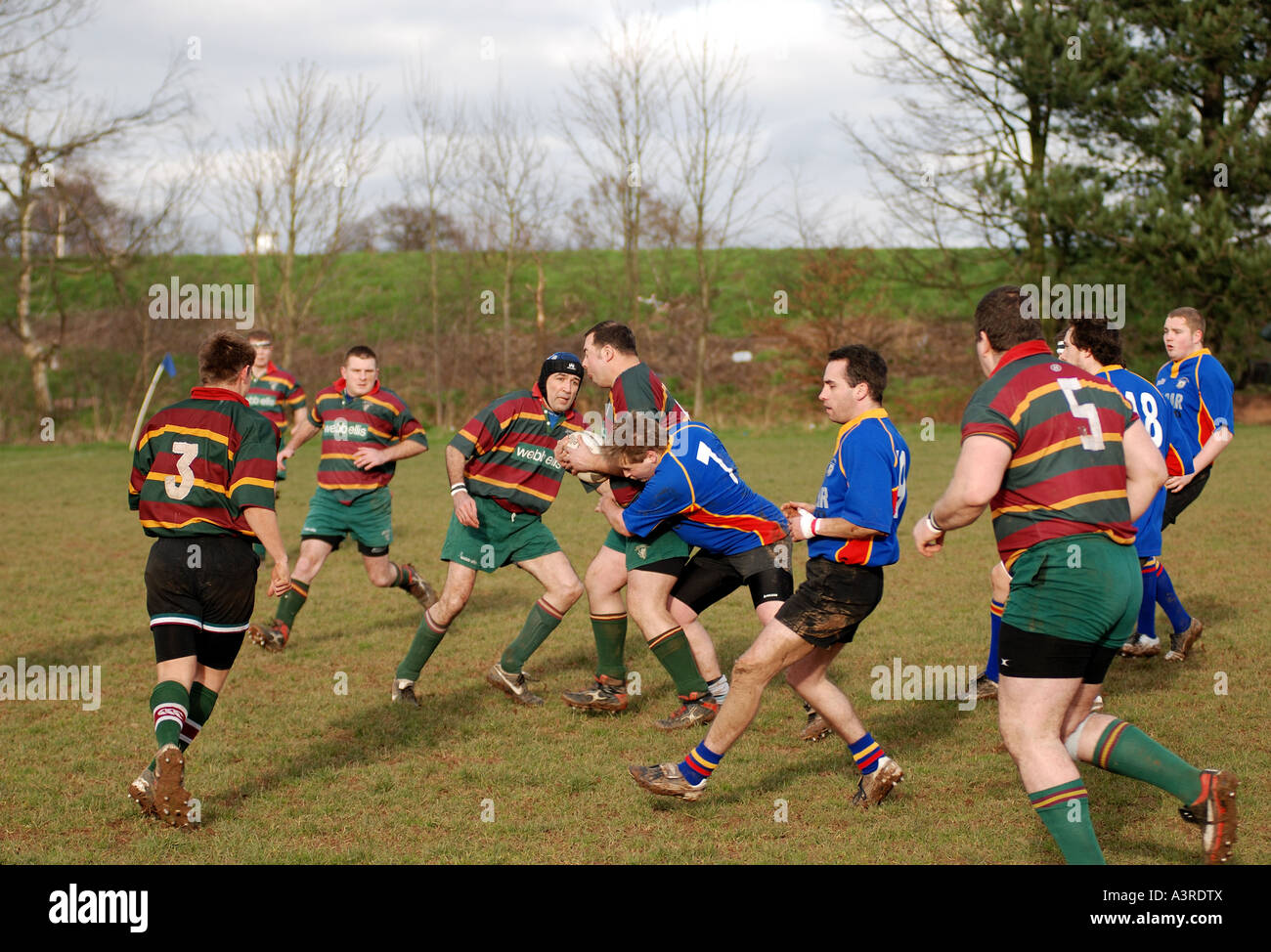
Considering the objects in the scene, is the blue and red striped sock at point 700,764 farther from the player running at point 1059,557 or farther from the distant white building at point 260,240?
the distant white building at point 260,240

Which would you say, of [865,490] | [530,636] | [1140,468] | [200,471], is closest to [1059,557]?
[1140,468]

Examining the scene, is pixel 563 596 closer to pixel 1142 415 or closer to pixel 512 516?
pixel 512 516

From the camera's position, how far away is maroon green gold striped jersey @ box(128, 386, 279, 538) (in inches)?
171

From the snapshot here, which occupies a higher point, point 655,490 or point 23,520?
point 655,490

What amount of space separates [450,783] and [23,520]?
10645mm

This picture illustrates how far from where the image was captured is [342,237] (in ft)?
88.7

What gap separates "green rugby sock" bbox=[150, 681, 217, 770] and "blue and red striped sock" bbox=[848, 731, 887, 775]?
8.98 ft

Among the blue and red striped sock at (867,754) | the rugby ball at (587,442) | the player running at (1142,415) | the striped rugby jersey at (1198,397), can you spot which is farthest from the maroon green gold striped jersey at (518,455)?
the striped rugby jersey at (1198,397)

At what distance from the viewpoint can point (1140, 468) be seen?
354 cm

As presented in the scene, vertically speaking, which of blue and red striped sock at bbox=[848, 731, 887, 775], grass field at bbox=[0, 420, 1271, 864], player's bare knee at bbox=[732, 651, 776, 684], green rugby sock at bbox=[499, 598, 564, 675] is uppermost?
player's bare knee at bbox=[732, 651, 776, 684]

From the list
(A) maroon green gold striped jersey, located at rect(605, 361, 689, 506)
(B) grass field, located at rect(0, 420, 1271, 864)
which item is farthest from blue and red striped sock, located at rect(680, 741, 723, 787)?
(A) maroon green gold striped jersey, located at rect(605, 361, 689, 506)

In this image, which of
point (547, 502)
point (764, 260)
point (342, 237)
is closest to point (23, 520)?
point (547, 502)

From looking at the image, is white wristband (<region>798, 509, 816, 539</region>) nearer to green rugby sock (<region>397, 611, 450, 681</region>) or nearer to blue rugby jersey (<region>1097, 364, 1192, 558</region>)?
blue rugby jersey (<region>1097, 364, 1192, 558</region>)
